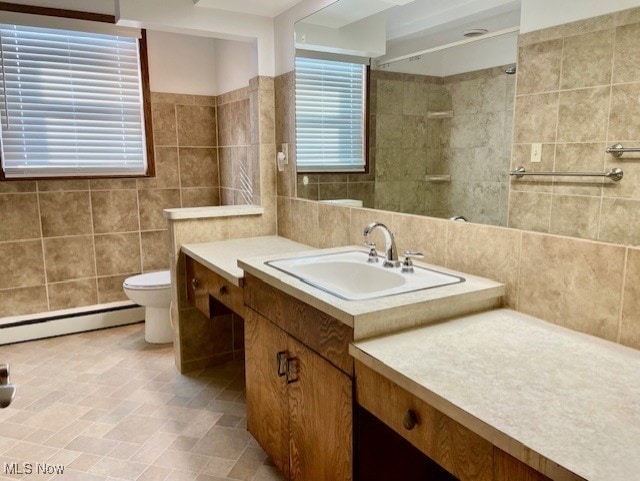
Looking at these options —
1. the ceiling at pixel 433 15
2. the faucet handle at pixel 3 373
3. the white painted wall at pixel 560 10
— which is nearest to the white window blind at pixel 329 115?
the ceiling at pixel 433 15

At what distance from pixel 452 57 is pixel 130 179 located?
271 centimetres

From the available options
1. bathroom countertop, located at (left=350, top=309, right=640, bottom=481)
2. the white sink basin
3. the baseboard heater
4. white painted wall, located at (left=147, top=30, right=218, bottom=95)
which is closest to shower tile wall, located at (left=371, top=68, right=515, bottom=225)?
the white sink basin

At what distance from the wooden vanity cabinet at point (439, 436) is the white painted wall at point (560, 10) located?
3.76 feet

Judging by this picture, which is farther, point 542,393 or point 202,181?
point 202,181

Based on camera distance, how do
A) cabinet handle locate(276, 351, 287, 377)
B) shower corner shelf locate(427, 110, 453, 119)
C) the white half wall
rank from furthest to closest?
the white half wall
shower corner shelf locate(427, 110, 453, 119)
cabinet handle locate(276, 351, 287, 377)

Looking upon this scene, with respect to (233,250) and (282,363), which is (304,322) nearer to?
(282,363)

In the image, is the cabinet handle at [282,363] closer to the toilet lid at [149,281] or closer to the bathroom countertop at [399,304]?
the bathroom countertop at [399,304]

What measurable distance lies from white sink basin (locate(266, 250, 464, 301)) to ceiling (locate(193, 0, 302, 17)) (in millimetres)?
1493

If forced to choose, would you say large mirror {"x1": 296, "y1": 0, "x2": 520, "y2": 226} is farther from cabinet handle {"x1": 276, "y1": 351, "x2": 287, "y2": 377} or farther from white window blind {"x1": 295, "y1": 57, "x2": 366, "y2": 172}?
cabinet handle {"x1": 276, "y1": 351, "x2": 287, "y2": 377}

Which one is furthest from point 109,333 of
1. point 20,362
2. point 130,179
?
point 130,179

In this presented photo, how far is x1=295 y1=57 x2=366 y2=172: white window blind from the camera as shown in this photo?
237cm

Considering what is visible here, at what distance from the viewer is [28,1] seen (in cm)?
307

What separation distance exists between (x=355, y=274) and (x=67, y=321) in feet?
8.28

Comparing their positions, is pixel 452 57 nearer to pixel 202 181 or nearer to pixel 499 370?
pixel 499 370
